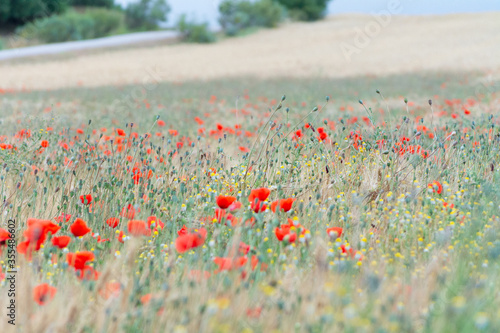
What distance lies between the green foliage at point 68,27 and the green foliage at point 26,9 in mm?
3325

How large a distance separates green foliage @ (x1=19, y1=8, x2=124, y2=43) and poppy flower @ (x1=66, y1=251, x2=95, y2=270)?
120 ft

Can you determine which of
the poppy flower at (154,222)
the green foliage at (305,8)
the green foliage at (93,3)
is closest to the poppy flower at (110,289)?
the poppy flower at (154,222)

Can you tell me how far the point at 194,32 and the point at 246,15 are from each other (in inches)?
308

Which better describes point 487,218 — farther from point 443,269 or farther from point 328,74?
point 328,74

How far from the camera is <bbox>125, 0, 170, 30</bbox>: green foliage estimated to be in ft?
136

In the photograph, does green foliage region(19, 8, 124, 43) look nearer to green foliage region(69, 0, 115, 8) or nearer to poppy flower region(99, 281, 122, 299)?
green foliage region(69, 0, 115, 8)

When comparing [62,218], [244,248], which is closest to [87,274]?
[244,248]

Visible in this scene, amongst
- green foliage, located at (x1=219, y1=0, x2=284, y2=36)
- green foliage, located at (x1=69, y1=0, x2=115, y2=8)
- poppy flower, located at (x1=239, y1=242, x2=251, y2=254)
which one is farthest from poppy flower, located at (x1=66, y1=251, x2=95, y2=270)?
green foliage, located at (x1=69, y1=0, x2=115, y2=8)

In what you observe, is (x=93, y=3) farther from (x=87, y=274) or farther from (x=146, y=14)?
(x=87, y=274)

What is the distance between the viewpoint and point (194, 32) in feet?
119

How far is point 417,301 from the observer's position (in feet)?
5.16

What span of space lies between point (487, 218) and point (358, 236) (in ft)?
2.16

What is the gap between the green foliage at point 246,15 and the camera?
41.2 metres

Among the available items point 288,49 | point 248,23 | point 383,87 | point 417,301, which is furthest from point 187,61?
point 417,301
